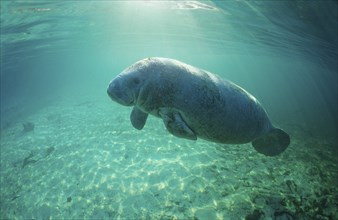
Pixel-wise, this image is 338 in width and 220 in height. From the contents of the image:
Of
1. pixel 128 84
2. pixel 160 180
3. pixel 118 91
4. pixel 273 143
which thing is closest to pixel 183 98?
pixel 128 84

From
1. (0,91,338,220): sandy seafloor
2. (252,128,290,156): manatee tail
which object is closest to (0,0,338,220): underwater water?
(0,91,338,220): sandy seafloor

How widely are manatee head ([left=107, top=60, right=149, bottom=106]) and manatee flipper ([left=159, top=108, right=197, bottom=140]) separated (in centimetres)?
50

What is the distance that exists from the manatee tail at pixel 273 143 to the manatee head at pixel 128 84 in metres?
3.52

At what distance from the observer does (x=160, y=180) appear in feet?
24.8

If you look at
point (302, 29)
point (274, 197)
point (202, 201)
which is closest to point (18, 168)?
point (202, 201)

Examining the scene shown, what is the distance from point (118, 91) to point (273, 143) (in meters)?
4.18

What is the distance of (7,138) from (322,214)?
51.6 feet

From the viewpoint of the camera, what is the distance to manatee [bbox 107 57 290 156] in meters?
3.60

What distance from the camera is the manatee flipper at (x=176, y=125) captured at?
11.8ft

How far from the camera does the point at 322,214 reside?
6.23m

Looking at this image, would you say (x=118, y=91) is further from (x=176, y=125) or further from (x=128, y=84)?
(x=176, y=125)

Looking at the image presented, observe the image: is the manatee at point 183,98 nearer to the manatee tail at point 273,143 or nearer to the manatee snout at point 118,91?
the manatee snout at point 118,91

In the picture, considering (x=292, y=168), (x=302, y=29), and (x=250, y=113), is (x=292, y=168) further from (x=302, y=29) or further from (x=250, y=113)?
(x=302, y=29)

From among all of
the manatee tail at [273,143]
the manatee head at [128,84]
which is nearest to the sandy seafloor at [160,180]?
the manatee tail at [273,143]
